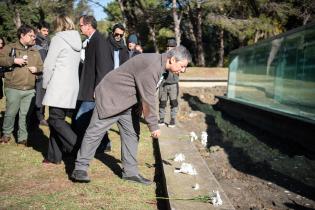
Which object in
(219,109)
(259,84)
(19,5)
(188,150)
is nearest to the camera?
(188,150)

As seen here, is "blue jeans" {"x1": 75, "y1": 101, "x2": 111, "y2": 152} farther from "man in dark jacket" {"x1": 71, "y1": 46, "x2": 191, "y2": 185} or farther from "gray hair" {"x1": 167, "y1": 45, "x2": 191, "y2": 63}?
"gray hair" {"x1": 167, "y1": 45, "x2": 191, "y2": 63}

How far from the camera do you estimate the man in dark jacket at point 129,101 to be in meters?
4.83

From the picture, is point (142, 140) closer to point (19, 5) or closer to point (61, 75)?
point (61, 75)

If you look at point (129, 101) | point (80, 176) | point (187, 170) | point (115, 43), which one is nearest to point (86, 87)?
point (115, 43)

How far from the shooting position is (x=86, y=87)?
6.29 metres

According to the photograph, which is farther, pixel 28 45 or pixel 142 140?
pixel 142 140

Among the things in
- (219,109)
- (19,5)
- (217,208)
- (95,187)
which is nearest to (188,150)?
(95,187)

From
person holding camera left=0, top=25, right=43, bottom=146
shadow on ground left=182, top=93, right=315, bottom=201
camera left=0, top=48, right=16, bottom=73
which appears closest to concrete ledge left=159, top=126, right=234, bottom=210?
shadow on ground left=182, top=93, right=315, bottom=201

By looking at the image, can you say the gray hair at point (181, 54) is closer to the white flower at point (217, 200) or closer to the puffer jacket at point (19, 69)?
the white flower at point (217, 200)

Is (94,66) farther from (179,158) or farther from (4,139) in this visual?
(4,139)

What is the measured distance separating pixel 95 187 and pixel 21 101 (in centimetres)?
284

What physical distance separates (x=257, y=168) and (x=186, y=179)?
79.4 inches

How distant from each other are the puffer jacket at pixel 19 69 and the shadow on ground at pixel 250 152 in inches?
142

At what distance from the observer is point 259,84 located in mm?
11227
